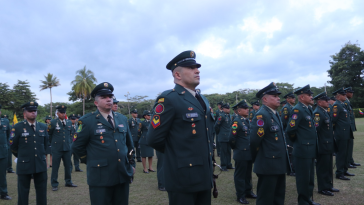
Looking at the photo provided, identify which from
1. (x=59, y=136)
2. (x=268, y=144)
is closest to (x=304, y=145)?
(x=268, y=144)

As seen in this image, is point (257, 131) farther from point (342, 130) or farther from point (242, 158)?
point (342, 130)

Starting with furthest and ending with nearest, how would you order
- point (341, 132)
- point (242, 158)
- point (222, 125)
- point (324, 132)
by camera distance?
point (222, 125) → point (341, 132) → point (324, 132) → point (242, 158)

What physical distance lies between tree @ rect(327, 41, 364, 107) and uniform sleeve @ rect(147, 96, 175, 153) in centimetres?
5457

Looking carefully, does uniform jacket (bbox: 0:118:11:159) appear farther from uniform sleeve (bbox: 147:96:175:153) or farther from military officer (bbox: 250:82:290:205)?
military officer (bbox: 250:82:290:205)

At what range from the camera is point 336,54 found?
52.6 meters

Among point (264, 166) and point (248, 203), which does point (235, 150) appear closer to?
point (248, 203)

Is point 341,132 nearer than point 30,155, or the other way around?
point 30,155

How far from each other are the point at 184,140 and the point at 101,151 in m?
1.75

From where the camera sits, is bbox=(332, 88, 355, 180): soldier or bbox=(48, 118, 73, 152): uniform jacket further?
bbox=(48, 118, 73, 152): uniform jacket

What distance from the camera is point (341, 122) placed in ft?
24.4

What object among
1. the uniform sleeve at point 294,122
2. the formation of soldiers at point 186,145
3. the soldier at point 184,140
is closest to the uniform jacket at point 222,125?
the formation of soldiers at point 186,145

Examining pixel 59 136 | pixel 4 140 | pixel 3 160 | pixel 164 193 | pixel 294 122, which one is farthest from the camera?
pixel 59 136

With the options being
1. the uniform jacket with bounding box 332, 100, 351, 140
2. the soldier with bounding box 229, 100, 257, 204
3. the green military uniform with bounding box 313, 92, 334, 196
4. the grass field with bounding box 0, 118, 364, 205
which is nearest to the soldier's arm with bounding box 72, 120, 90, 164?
the grass field with bounding box 0, 118, 364, 205

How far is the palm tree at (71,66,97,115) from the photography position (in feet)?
172
